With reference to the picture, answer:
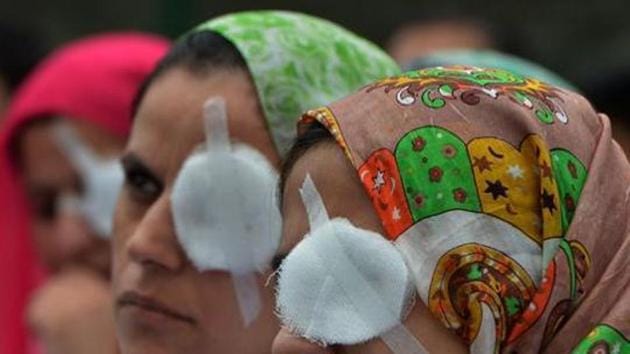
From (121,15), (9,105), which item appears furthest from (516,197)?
(121,15)

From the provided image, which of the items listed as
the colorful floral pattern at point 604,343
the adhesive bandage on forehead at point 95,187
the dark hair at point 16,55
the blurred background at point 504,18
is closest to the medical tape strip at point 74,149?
the adhesive bandage on forehead at point 95,187

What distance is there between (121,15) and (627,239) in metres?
4.80

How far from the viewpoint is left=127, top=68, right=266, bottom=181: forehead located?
9.95 ft

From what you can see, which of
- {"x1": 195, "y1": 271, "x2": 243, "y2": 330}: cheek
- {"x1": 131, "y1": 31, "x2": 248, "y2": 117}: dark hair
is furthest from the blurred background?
{"x1": 195, "y1": 271, "x2": 243, "y2": 330}: cheek

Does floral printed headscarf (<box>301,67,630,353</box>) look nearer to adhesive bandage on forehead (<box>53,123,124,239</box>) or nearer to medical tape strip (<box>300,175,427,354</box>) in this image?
medical tape strip (<box>300,175,427,354</box>)

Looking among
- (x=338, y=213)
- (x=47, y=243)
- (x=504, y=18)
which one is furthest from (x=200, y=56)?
(x=504, y=18)

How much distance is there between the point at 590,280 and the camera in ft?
7.40

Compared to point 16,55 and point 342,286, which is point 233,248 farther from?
point 16,55

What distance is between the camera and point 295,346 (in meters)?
2.34

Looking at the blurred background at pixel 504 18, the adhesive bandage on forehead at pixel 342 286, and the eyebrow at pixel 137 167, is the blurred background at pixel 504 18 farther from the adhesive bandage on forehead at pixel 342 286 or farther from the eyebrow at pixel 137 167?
the adhesive bandage on forehead at pixel 342 286

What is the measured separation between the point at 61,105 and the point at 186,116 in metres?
1.36

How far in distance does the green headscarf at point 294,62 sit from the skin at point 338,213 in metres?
0.58

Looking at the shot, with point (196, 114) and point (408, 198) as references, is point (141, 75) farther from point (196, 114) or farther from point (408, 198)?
point (408, 198)

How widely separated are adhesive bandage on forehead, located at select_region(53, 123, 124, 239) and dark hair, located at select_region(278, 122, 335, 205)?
170cm
